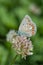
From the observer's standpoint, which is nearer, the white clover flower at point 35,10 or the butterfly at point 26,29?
the butterfly at point 26,29

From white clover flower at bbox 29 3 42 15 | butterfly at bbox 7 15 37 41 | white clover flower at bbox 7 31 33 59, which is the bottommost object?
white clover flower at bbox 7 31 33 59

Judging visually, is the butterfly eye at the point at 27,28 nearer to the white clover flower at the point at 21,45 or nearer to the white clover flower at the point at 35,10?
the white clover flower at the point at 21,45

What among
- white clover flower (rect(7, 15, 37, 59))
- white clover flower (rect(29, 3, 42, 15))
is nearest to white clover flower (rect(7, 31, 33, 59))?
white clover flower (rect(7, 15, 37, 59))

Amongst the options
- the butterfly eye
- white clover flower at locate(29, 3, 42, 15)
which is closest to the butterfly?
the butterfly eye

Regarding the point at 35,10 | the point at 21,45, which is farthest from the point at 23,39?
the point at 35,10

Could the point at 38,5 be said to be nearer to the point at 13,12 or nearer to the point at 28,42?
the point at 13,12

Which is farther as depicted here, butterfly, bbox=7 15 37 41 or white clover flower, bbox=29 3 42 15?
white clover flower, bbox=29 3 42 15

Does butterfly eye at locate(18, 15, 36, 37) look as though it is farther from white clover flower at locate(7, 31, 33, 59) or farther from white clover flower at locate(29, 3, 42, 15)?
white clover flower at locate(29, 3, 42, 15)

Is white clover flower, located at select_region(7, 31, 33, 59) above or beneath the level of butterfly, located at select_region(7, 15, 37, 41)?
beneath

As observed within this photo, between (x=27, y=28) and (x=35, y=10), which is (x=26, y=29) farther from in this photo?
(x=35, y=10)

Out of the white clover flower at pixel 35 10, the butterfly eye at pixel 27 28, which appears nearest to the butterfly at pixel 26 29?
the butterfly eye at pixel 27 28
